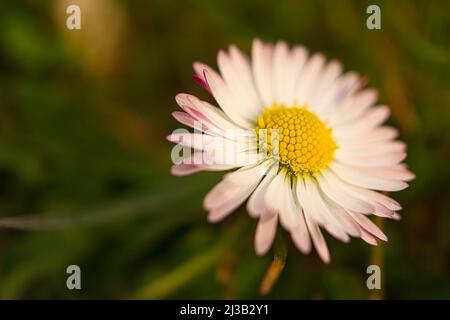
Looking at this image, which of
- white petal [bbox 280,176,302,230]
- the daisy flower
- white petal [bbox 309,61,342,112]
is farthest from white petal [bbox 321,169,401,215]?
white petal [bbox 309,61,342,112]

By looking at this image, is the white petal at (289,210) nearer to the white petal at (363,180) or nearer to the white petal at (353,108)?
the white petal at (363,180)

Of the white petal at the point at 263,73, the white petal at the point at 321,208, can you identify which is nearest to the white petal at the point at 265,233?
the white petal at the point at 321,208

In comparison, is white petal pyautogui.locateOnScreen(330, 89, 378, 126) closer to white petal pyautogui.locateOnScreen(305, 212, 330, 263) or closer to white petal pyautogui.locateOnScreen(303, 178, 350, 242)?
white petal pyautogui.locateOnScreen(303, 178, 350, 242)

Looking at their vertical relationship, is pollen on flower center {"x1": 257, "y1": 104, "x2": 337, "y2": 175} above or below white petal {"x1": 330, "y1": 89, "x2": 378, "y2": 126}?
below

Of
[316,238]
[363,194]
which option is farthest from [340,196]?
[316,238]

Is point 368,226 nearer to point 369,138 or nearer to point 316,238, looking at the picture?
point 316,238
